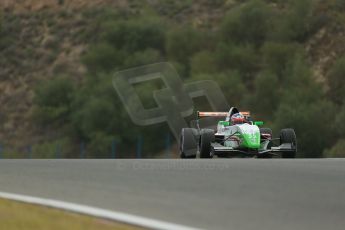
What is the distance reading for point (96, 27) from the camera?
72.6 meters

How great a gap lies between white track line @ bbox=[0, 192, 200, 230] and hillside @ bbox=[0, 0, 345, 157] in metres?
47.1

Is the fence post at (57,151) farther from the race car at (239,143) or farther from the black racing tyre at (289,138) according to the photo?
the black racing tyre at (289,138)

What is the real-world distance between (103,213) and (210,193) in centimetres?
220

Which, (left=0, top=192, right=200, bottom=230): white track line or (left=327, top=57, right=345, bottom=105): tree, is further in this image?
(left=327, top=57, right=345, bottom=105): tree

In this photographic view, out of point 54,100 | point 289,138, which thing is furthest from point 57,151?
point 289,138

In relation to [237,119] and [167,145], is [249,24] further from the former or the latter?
[237,119]

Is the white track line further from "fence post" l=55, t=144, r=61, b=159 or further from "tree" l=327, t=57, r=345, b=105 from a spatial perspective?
"fence post" l=55, t=144, r=61, b=159

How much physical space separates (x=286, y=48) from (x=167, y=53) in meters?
11.8

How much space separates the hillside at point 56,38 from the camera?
56941 millimetres

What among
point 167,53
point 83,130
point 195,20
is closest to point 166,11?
point 195,20

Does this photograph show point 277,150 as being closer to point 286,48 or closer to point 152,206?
point 152,206

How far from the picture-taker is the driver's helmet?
73.8 feet

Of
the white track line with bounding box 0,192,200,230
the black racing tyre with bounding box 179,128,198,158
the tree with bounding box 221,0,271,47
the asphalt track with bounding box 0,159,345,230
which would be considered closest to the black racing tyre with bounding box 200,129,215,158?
the black racing tyre with bounding box 179,128,198,158

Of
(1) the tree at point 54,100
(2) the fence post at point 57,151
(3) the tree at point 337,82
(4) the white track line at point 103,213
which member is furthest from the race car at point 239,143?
(1) the tree at point 54,100
